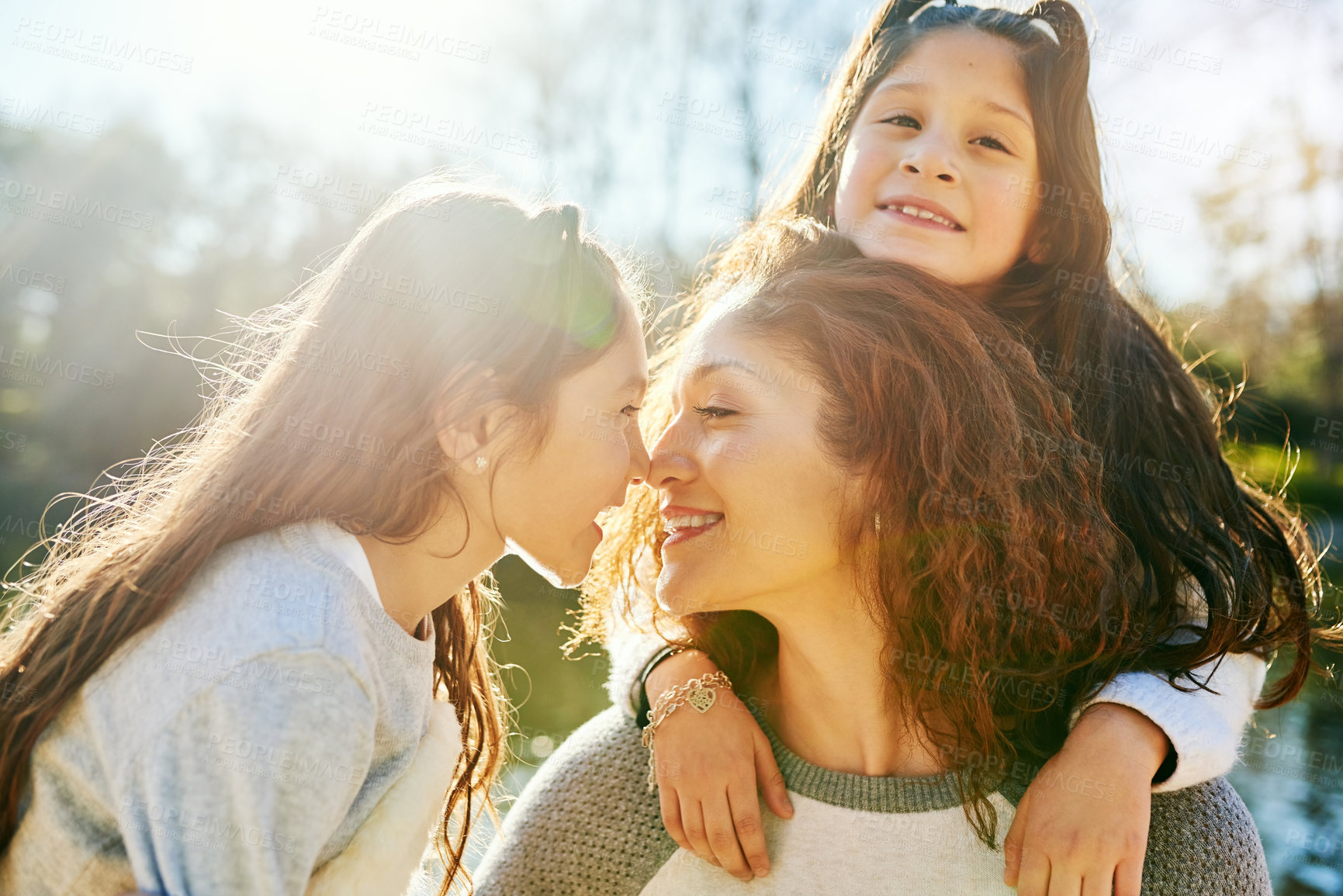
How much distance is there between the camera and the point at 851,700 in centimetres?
209

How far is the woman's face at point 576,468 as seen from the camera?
204cm

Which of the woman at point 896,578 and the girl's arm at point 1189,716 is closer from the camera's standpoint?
the girl's arm at point 1189,716

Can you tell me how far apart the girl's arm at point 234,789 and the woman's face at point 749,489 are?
2.53 feet

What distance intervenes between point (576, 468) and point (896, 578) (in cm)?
65

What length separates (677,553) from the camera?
207cm

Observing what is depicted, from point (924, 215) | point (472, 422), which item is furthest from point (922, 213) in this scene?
point (472, 422)

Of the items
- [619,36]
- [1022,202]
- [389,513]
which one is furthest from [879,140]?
[619,36]

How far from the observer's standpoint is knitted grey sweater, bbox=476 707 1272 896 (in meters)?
1.91

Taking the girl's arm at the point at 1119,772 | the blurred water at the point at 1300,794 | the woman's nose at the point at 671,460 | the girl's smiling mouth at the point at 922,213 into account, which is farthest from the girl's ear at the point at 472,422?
the blurred water at the point at 1300,794

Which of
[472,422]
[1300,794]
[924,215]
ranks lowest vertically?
[1300,794]

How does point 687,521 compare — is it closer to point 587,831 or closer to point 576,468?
point 576,468

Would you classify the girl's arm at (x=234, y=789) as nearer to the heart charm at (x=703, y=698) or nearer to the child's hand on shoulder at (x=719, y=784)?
the child's hand on shoulder at (x=719, y=784)

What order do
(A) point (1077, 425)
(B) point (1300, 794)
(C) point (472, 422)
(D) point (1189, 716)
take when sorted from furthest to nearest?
(B) point (1300, 794)
(A) point (1077, 425)
(C) point (472, 422)
(D) point (1189, 716)

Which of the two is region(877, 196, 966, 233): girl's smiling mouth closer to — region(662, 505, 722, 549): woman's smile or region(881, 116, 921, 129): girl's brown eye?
region(881, 116, 921, 129): girl's brown eye
